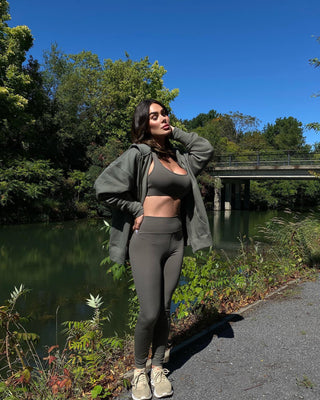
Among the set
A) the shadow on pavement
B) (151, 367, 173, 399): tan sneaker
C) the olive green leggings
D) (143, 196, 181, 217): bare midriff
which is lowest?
the shadow on pavement

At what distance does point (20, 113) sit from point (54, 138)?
550cm

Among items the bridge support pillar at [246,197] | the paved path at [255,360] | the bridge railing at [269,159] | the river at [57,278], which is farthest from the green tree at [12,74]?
the bridge support pillar at [246,197]

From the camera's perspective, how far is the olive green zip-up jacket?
205 centimetres

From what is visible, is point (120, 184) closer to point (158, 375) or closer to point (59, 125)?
point (158, 375)

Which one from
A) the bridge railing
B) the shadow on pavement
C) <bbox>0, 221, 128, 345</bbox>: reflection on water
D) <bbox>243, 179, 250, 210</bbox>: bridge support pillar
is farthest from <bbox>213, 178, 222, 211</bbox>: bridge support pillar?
the shadow on pavement

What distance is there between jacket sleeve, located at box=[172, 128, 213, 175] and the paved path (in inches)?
58.9

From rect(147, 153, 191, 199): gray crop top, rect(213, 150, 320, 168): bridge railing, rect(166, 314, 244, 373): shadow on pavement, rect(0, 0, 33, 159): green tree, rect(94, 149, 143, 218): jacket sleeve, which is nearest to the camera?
rect(94, 149, 143, 218): jacket sleeve

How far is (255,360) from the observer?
2.64 m

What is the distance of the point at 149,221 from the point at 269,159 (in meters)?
30.4

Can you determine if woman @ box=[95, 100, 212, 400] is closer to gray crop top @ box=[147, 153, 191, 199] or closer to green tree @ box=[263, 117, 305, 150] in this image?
gray crop top @ box=[147, 153, 191, 199]

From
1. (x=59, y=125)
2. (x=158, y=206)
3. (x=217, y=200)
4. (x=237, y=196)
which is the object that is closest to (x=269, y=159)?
(x=217, y=200)

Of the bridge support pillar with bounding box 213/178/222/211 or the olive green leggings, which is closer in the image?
the olive green leggings

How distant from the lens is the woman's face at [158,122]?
2191mm

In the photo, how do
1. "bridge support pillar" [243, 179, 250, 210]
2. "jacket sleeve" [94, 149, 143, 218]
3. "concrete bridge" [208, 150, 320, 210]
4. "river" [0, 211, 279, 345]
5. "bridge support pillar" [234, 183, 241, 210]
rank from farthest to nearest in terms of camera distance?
"bridge support pillar" [234, 183, 241, 210]
"bridge support pillar" [243, 179, 250, 210]
"concrete bridge" [208, 150, 320, 210]
"river" [0, 211, 279, 345]
"jacket sleeve" [94, 149, 143, 218]
